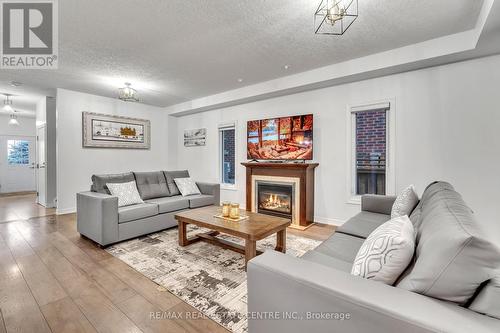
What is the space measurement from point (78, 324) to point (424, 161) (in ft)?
13.3

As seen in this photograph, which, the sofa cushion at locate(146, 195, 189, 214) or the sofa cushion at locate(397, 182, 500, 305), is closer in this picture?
the sofa cushion at locate(397, 182, 500, 305)

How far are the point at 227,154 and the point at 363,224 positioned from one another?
377 centimetres

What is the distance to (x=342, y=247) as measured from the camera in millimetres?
1797

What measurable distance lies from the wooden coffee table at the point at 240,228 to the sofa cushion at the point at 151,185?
4.12 ft

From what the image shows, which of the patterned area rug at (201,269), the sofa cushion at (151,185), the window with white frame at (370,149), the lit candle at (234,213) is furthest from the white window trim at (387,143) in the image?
the sofa cushion at (151,185)

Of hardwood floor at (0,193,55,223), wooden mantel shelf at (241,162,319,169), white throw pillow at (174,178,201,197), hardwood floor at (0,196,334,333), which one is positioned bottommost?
hardwood floor at (0,196,334,333)

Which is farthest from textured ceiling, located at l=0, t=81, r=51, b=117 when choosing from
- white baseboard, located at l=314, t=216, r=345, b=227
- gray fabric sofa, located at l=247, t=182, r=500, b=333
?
gray fabric sofa, located at l=247, t=182, r=500, b=333

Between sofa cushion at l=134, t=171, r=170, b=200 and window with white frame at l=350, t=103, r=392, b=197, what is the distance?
3.26 m

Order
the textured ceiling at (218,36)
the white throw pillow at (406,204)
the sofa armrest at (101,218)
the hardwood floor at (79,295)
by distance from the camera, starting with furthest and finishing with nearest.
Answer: the sofa armrest at (101,218), the textured ceiling at (218,36), the white throw pillow at (406,204), the hardwood floor at (79,295)

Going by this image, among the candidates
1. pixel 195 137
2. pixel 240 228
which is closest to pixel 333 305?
pixel 240 228

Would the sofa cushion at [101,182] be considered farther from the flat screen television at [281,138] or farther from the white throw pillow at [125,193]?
the flat screen television at [281,138]

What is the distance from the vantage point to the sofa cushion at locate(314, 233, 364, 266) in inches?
64.9

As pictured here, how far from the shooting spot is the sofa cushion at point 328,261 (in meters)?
1.46

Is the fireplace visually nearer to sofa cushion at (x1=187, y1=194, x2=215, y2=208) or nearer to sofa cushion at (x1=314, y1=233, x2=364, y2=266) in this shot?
sofa cushion at (x1=187, y1=194, x2=215, y2=208)
